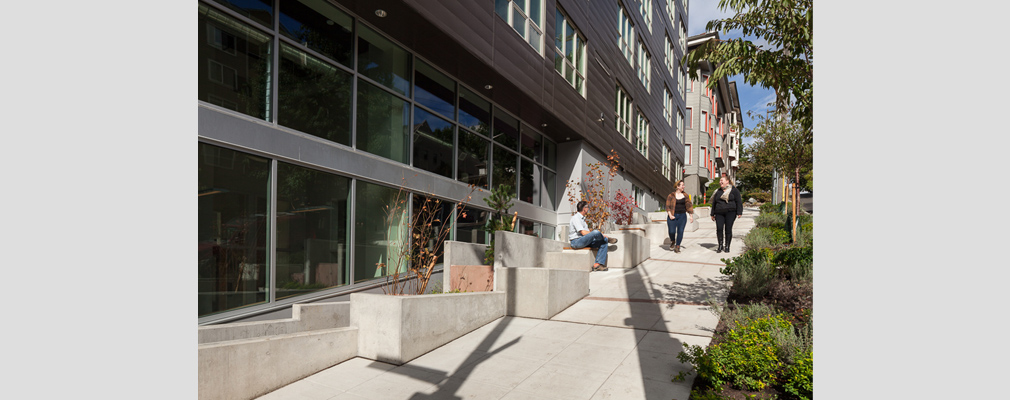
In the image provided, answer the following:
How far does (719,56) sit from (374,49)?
6.07 m

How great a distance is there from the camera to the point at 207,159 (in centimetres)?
582

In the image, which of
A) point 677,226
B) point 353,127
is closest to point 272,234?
point 353,127

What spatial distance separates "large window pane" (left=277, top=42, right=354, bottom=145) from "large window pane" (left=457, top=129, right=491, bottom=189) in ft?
11.9

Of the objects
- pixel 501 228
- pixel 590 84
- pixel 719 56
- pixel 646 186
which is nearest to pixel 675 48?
pixel 646 186

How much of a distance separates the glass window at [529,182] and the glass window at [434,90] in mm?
4086

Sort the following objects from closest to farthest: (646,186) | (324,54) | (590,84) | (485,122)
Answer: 1. (324,54)
2. (485,122)
3. (590,84)
4. (646,186)

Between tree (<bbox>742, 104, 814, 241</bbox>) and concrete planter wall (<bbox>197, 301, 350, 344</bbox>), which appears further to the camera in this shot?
tree (<bbox>742, 104, 814, 241</bbox>)

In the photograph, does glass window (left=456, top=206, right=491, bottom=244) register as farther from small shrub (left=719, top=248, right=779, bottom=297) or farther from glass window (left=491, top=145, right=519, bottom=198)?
small shrub (left=719, top=248, right=779, bottom=297)

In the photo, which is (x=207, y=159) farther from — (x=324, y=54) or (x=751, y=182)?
(x=751, y=182)

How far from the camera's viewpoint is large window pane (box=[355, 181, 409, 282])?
8.16 metres

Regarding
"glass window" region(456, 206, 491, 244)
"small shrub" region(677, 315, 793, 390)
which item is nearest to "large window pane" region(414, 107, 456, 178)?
"glass window" region(456, 206, 491, 244)

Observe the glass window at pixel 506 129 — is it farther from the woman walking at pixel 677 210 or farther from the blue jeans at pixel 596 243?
the woman walking at pixel 677 210

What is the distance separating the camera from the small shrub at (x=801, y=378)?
3701 millimetres

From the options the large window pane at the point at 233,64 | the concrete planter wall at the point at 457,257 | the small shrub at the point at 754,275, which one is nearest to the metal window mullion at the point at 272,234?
the large window pane at the point at 233,64
